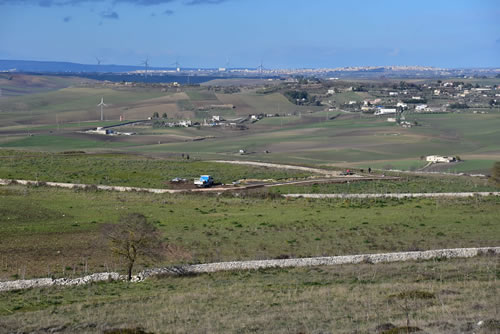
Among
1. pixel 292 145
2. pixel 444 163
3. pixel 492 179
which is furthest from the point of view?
pixel 292 145

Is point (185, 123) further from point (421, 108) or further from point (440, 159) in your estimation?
point (440, 159)

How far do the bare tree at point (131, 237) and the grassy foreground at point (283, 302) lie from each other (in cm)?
196

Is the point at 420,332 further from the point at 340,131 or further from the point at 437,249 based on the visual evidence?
the point at 340,131

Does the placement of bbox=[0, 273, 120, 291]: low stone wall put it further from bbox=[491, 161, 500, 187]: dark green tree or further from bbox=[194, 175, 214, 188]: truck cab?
bbox=[491, 161, 500, 187]: dark green tree

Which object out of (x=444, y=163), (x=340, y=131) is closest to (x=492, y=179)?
(x=444, y=163)

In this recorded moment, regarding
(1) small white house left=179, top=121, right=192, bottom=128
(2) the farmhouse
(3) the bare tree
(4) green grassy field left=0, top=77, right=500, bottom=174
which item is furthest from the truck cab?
(1) small white house left=179, top=121, right=192, bottom=128

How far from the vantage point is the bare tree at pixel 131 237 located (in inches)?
1126

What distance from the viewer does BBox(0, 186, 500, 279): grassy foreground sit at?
32.3m

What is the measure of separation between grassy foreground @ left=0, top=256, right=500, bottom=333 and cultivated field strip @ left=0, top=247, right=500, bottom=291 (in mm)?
572

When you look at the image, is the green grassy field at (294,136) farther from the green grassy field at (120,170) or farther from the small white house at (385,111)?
the green grassy field at (120,170)

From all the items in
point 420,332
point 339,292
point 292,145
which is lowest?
point 292,145

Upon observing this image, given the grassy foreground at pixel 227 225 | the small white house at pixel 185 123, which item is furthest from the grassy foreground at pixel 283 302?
the small white house at pixel 185 123

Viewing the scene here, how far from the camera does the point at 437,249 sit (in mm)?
32688

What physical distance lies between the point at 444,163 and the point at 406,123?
4882 cm
